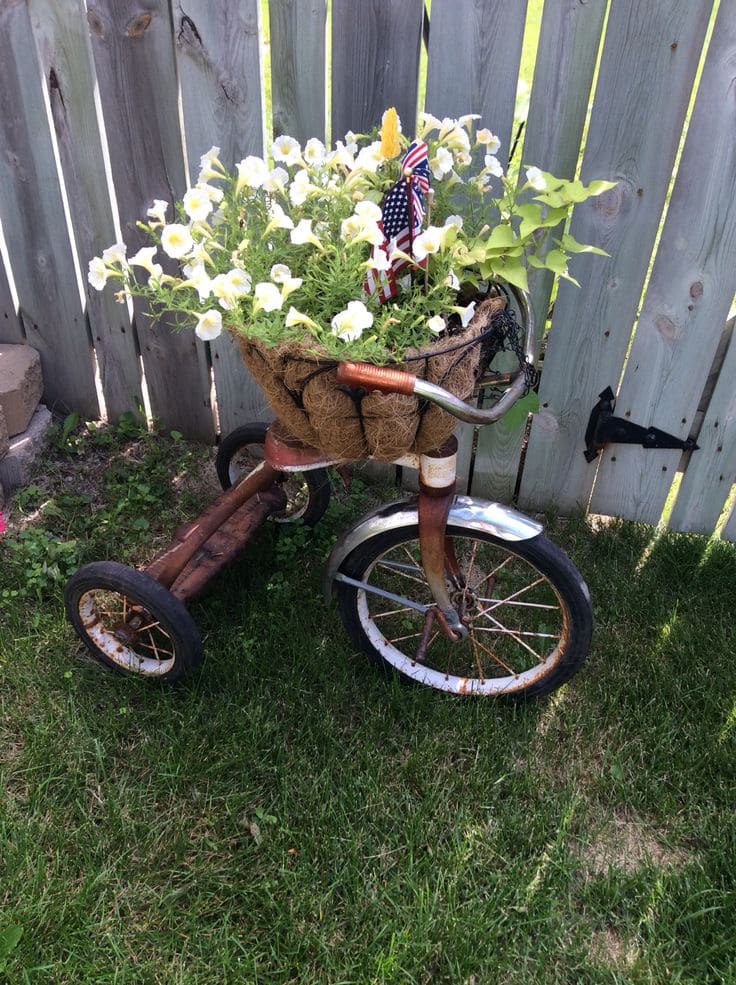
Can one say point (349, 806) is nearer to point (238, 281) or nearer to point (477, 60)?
point (238, 281)

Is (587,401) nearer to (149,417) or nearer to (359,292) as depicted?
(359,292)

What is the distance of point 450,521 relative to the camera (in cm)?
204

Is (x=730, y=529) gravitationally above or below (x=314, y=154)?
below

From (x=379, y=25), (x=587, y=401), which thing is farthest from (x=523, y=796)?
(x=379, y=25)

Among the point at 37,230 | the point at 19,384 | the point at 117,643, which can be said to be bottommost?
the point at 117,643

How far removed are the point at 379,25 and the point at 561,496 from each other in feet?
5.38

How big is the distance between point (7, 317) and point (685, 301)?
8.08 ft

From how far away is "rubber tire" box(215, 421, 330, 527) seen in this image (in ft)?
8.86

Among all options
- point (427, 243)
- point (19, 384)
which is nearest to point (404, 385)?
point (427, 243)

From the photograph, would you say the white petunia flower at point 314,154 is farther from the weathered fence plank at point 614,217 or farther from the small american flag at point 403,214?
the weathered fence plank at point 614,217

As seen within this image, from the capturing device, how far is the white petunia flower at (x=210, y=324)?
1562 mm

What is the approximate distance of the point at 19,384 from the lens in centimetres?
296

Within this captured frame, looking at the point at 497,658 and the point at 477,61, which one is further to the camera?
the point at 497,658


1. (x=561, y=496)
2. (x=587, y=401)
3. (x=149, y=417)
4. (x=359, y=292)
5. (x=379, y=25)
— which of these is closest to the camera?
(x=359, y=292)
